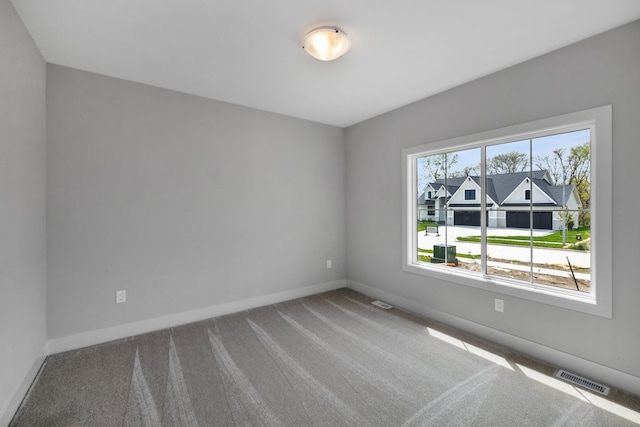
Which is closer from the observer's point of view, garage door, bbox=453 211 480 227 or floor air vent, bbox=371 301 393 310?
garage door, bbox=453 211 480 227

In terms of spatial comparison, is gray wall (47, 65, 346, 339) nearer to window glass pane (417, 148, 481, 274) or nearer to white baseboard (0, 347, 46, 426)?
white baseboard (0, 347, 46, 426)

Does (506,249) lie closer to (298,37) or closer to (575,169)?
(575,169)

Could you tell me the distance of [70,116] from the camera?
2537 mm

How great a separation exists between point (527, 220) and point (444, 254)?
95 centimetres

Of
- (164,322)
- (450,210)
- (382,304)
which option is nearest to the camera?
(164,322)

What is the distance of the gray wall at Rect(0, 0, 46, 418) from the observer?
1687mm

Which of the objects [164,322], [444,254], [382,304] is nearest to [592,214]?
[444,254]

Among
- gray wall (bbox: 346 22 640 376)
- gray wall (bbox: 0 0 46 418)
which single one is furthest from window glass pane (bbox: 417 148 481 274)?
gray wall (bbox: 0 0 46 418)

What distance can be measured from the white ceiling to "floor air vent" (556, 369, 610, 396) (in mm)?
2636

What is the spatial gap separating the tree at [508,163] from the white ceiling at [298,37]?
2.72 feet

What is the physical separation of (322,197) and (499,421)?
3182mm

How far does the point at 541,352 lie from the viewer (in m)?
2.37

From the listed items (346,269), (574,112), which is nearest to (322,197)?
(346,269)

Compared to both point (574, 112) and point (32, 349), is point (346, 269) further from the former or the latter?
point (32, 349)
